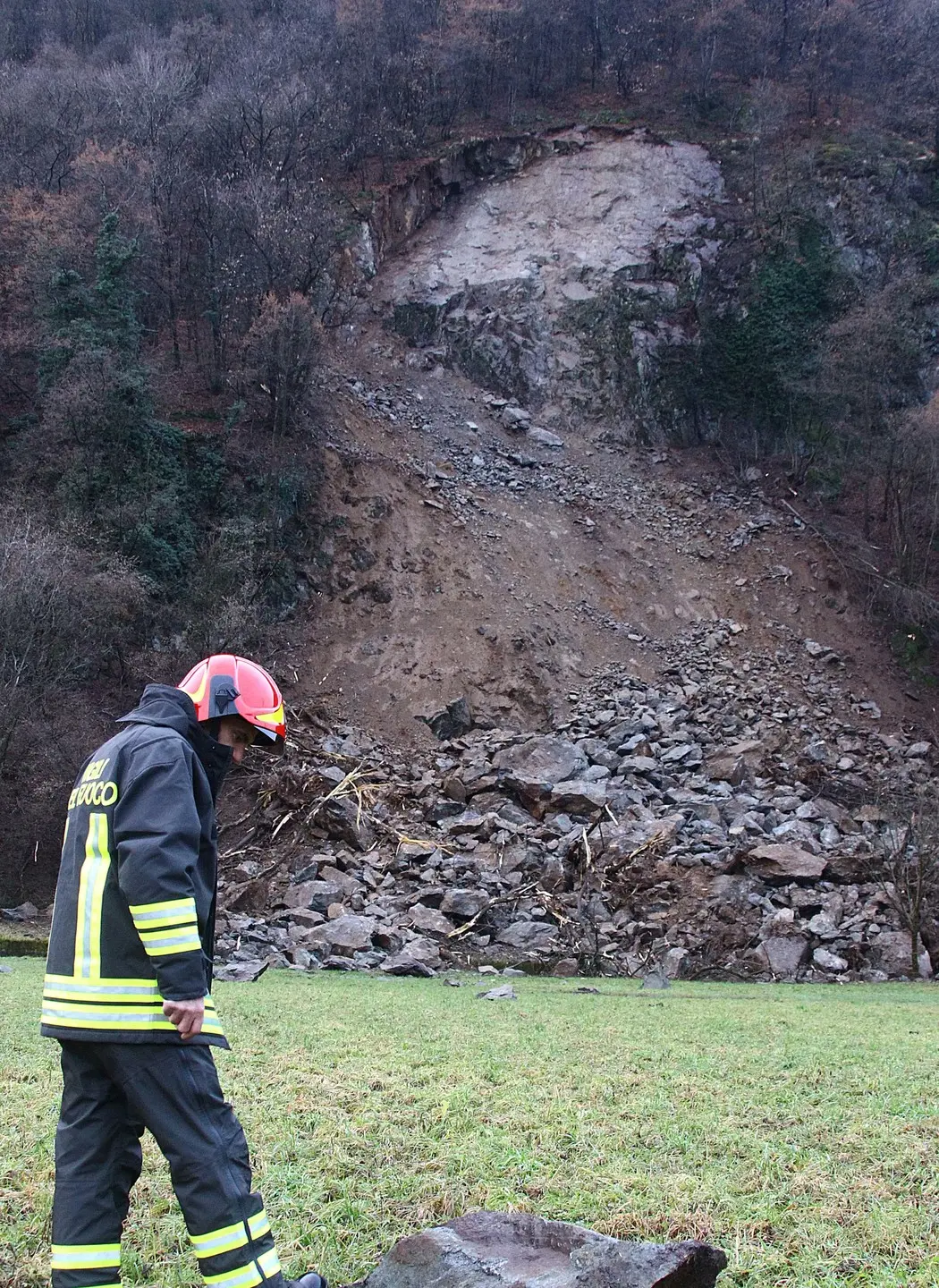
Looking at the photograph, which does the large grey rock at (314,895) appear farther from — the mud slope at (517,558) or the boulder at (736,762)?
the boulder at (736,762)

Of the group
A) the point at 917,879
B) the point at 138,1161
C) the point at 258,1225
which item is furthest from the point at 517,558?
the point at 258,1225

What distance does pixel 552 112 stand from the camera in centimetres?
4478

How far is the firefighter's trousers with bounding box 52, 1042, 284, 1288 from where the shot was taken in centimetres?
296

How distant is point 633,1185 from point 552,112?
47864 mm

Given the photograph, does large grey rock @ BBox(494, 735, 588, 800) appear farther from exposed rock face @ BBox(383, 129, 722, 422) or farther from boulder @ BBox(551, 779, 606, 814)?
exposed rock face @ BBox(383, 129, 722, 422)

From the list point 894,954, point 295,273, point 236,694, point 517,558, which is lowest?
point 894,954

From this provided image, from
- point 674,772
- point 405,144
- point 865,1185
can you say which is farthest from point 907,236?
point 865,1185

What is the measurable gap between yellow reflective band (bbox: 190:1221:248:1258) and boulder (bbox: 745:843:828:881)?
17.6 m

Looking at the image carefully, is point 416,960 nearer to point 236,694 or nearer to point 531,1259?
→ point 236,694

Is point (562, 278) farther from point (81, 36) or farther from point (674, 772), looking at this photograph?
point (81, 36)

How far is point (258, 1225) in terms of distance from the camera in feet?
9.87

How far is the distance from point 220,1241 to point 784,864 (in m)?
17.8

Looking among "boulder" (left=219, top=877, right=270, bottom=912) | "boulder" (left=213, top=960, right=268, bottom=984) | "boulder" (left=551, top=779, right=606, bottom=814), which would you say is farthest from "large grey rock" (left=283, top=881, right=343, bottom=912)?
"boulder" (left=551, top=779, right=606, bottom=814)

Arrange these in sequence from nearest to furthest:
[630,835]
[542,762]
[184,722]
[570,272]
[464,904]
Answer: [184,722]
[464,904]
[630,835]
[542,762]
[570,272]
